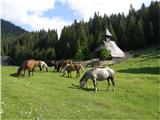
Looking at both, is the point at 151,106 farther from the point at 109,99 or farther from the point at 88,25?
the point at 88,25

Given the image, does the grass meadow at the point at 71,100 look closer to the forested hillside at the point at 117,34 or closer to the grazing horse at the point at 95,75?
the grazing horse at the point at 95,75

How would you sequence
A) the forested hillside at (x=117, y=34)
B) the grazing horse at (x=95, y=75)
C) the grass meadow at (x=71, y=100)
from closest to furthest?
the grass meadow at (x=71, y=100) → the grazing horse at (x=95, y=75) → the forested hillside at (x=117, y=34)

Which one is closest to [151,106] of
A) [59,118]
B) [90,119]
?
[90,119]

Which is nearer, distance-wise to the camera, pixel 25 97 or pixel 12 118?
pixel 12 118

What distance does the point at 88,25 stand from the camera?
200 metres

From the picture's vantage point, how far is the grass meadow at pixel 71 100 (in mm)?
28000

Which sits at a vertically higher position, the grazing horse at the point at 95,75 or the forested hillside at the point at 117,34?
the forested hillside at the point at 117,34

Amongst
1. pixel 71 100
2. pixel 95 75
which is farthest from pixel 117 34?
pixel 71 100

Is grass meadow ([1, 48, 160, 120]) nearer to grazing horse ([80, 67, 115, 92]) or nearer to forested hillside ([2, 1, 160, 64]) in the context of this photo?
grazing horse ([80, 67, 115, 92])

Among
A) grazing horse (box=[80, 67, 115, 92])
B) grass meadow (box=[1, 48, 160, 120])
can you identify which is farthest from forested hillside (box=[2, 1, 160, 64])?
grazing horse (box=[80, 67, 115, 92])

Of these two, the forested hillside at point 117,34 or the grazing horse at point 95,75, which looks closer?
the grazing horse at point 95,75

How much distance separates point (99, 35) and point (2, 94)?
13586cm

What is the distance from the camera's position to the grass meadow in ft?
91.9

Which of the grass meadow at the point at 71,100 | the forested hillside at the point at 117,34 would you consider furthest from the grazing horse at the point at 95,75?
the forested hillside at the point at 117,34
